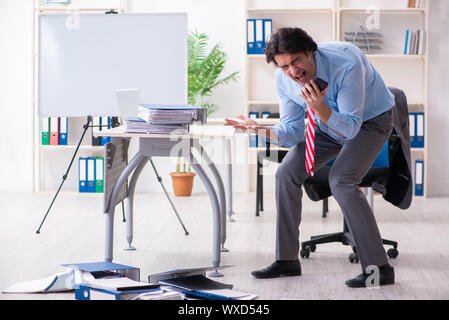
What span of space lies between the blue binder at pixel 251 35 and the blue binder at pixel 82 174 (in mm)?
1554

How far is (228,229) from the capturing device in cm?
365

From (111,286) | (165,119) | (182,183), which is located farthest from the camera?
(182,183)

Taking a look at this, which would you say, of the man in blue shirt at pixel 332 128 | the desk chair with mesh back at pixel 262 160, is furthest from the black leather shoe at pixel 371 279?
the desk chair with mesh back at pixel 262 160

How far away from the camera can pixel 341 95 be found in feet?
7.76

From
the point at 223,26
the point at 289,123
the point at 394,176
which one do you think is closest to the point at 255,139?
the point at 223,26

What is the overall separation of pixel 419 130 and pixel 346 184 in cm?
257

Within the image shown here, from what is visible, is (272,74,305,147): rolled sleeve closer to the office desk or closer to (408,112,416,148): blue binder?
the office desk

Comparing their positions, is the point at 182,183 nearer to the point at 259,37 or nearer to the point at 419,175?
the point at 259,37

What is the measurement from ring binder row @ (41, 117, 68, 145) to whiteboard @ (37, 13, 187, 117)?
1.20m

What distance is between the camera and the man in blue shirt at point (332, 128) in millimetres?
2318

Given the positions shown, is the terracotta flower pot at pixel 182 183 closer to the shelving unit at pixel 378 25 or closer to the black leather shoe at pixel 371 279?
the shelving unit at pixel 378 25

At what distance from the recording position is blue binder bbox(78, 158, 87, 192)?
4828 millimetres
